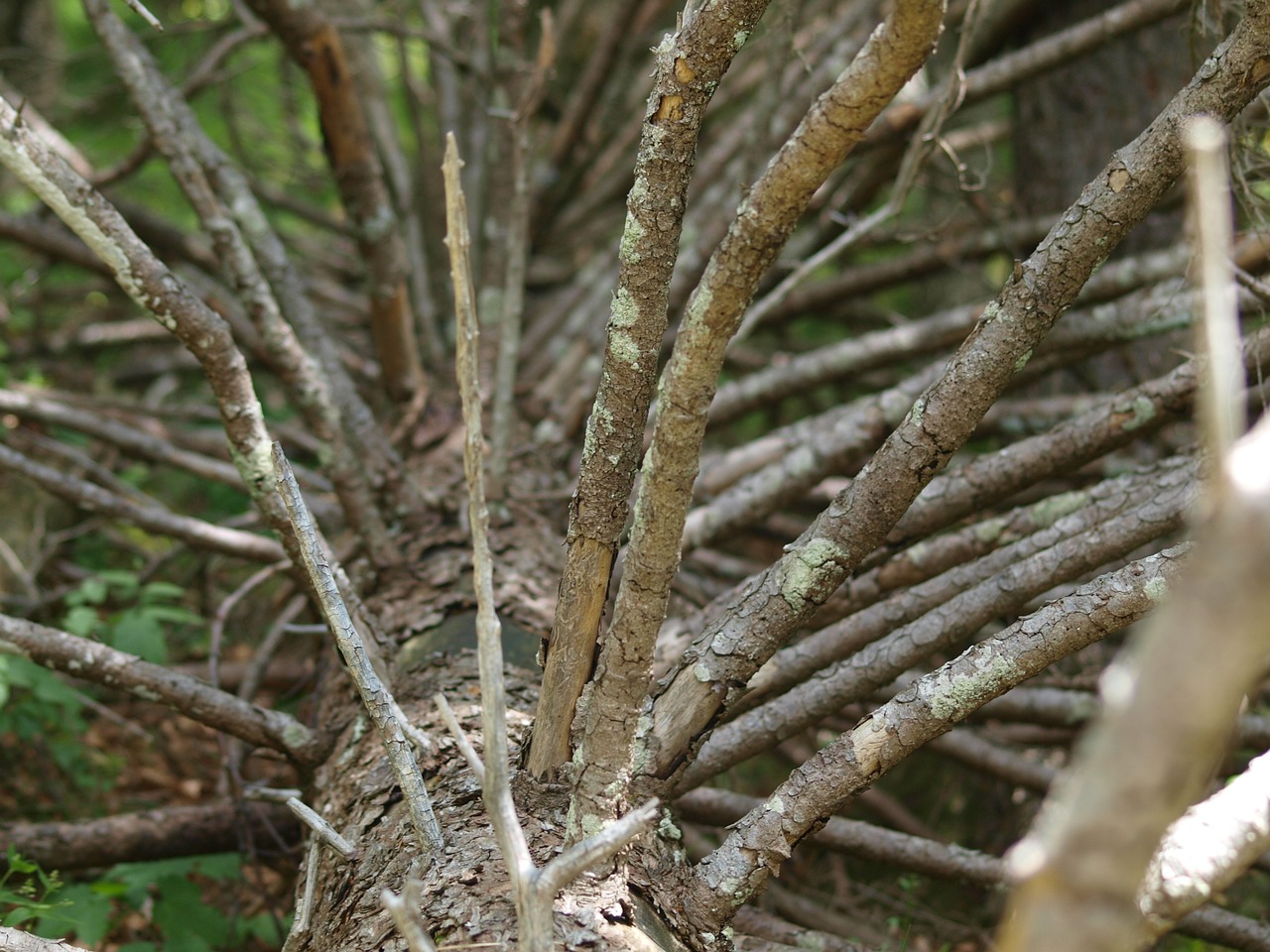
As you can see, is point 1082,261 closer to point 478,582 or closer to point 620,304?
point 620,304

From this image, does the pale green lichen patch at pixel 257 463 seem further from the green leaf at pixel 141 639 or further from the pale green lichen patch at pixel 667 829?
the pale green lichen patch at pixel 667 829

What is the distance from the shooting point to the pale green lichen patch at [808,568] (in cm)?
149

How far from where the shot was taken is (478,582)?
3.50 ft

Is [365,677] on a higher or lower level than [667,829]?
higher

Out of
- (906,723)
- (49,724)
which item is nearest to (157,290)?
(906,723)

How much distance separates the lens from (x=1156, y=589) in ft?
4.28

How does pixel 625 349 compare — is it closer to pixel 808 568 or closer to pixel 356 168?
pixel 808 568

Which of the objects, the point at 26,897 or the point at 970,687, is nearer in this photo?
the point at 970,687

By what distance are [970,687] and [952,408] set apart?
40cm

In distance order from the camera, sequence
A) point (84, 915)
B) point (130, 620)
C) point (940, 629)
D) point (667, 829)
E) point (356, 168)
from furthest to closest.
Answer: point (356, 168) → point (130, 620) → point (84, 915) → point (940, 629) → point (667, 829)

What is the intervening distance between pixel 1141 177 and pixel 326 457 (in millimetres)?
1734

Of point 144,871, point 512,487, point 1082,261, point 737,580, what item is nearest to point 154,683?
point 144,871

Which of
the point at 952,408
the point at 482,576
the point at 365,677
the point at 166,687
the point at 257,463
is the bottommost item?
the point at 482,576

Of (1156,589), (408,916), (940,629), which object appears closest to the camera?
(408,916)
